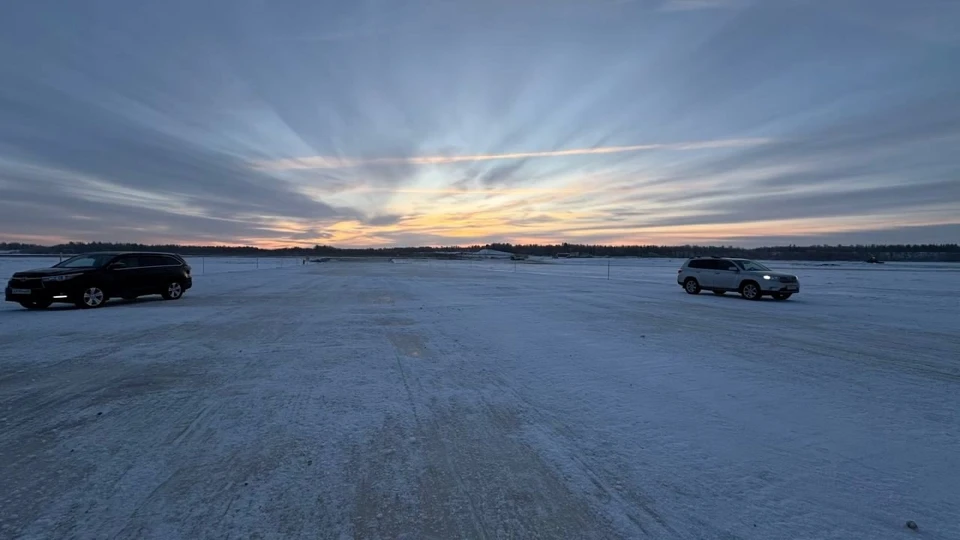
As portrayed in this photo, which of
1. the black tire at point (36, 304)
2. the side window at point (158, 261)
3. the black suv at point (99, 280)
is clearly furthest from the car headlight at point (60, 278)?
the side window at point (158, 261)

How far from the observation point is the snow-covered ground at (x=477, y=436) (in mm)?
3305

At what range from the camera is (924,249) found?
161250 millimetres

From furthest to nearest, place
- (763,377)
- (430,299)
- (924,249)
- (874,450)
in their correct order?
(924,249) < (430,299) < (763,377) < (874,450)

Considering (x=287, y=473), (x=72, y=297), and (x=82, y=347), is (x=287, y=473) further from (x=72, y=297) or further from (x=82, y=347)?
(x=72, y=297)

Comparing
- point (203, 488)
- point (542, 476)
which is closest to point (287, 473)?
point (203, 488)

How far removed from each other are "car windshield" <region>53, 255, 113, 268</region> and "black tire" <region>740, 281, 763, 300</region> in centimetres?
2228

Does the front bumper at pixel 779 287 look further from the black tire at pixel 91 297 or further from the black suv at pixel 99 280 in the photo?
the black tire at pixel 91 297

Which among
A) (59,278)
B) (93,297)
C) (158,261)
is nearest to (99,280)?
(93,297)

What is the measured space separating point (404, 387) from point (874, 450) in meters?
4.79

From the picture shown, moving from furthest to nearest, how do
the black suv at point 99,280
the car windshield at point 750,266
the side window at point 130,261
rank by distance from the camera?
the car windshield at point 750,266
the side window at point 130,261
the black suv at point 99,280

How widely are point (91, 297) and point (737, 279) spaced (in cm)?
2237

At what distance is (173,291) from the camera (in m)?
18.1

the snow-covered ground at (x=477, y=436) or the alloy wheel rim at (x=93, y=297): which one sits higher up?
the alloy wheel rim at (x=93, y=297)

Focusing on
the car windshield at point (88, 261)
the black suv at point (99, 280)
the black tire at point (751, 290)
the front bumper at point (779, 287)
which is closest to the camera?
the black suv at point (99, 280)
